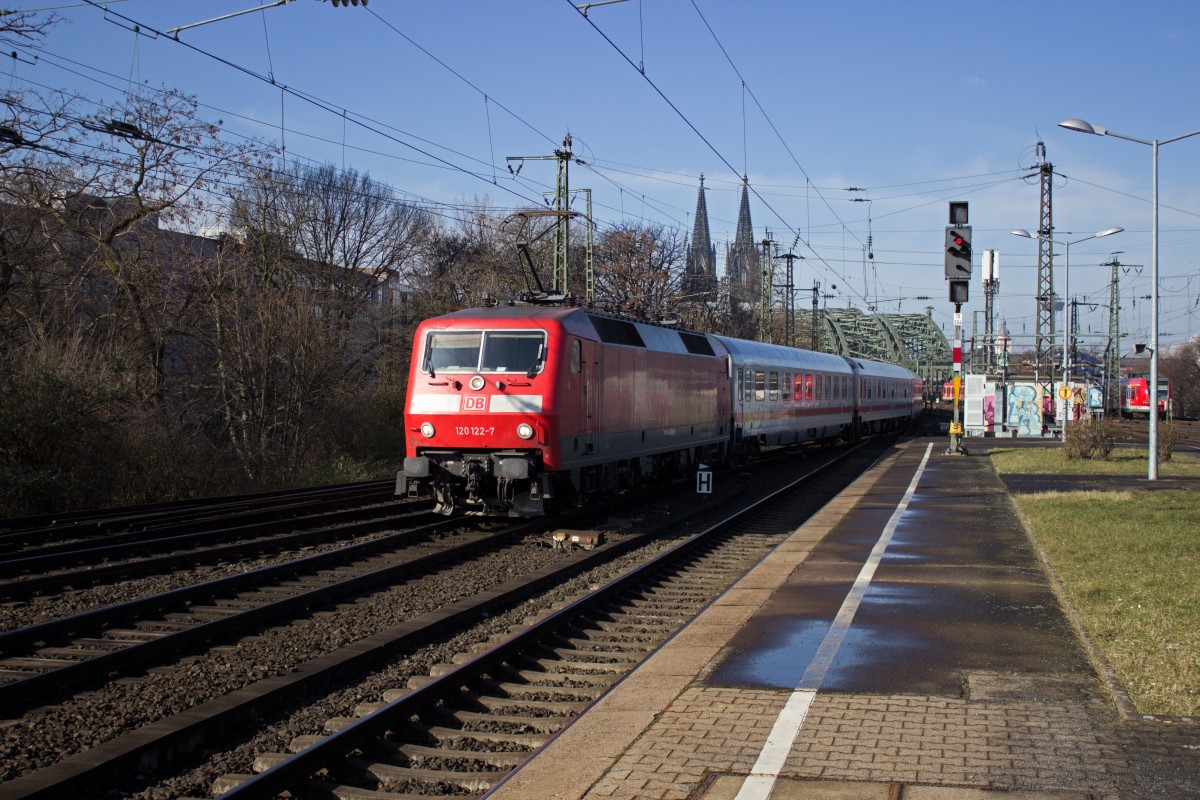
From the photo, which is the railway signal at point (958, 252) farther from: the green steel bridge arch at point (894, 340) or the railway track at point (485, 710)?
the green steel bridge arch at point (894, 340)

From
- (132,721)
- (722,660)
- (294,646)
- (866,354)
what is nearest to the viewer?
(132,721)

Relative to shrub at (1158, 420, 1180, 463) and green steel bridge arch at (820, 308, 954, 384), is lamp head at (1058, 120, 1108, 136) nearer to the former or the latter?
shrub at (1158, 420, 1180, 463)

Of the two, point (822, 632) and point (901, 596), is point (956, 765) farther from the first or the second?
point (901, 596)

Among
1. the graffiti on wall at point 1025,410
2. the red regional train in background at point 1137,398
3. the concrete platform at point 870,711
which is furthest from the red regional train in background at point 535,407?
the red regional train in background at point 1137,398

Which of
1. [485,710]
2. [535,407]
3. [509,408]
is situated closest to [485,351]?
[509,408]

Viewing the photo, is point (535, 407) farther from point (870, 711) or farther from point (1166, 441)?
point (1166, 441)

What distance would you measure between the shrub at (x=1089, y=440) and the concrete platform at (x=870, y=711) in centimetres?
1773

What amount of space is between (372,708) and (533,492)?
7.61m

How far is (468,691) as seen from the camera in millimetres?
6961

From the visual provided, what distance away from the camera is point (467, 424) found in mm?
14125

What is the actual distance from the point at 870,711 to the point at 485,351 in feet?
30.8

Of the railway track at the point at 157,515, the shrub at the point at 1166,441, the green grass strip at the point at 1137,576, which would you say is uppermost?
the shrub at the point at 1166,441

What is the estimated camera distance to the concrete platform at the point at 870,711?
15.8ft

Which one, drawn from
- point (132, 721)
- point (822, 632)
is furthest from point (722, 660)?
point (132, 721)
